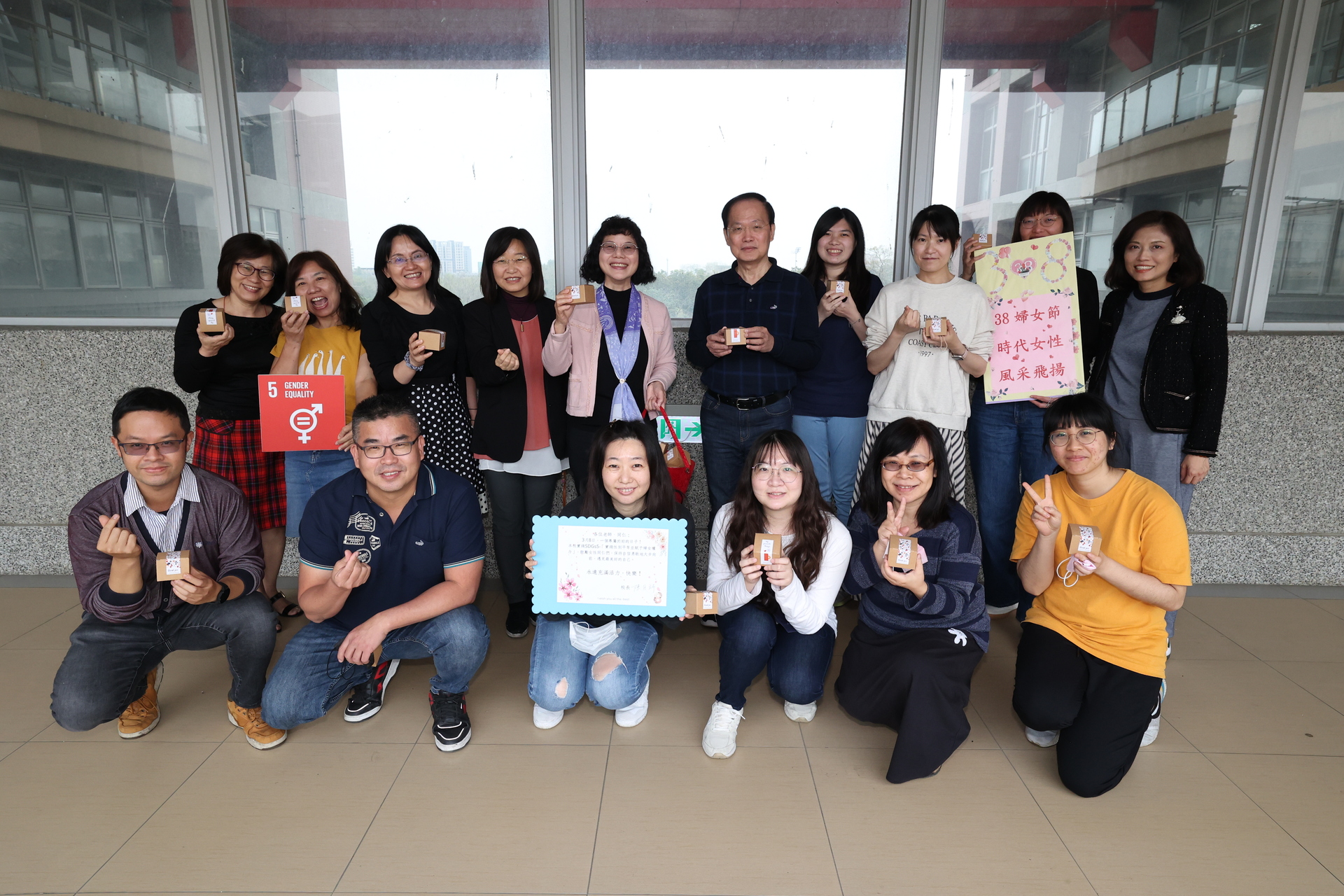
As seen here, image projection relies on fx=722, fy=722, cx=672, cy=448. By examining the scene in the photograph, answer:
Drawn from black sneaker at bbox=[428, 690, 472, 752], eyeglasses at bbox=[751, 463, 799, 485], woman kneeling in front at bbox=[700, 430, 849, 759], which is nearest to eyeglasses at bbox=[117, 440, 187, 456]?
black sneaker at bbox=[428, 690, 472, 752]

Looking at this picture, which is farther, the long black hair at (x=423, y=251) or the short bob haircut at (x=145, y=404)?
the long black hair at (x=423, y=251)

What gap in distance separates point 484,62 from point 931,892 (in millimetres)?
4179

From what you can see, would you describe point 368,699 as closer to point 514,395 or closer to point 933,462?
point 514,395

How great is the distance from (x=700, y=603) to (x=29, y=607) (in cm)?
358

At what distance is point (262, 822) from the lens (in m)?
2.13

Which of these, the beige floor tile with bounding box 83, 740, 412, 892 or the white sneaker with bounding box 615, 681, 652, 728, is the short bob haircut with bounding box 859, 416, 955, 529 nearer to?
the white sneaker with bounding box 615, 681, 652, 728

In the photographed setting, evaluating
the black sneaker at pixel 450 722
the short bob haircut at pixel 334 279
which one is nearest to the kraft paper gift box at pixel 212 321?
the short bob haircut at pixel 334 279

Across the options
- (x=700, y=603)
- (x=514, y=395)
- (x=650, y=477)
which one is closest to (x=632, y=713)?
(x=700, y=603)

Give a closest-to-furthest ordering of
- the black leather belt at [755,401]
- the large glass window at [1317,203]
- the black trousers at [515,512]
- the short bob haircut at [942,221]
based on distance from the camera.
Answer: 1. the short bob haircut at [942,221]
2. the black leather belt at [755,401]
3. the black trousers at [515,512]
4. the large glass window at [1317,203]

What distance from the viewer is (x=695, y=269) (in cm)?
411

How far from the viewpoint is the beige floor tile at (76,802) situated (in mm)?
1957

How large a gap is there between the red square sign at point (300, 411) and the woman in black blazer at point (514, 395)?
56cm

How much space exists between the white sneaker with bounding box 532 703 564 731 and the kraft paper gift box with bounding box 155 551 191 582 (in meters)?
1.24

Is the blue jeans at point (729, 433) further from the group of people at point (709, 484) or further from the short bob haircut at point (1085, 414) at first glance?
the short bob haircut at point (1085, 414)
